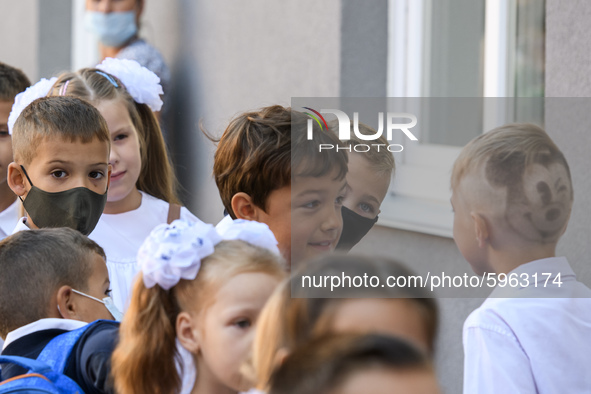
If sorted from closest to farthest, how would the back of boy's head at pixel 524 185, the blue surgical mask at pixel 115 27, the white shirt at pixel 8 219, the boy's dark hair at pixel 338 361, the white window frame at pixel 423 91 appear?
the boy's dark hair at pixel 338 361 < the back of boy's head at pixel 524 185 < the white window frame at pixel 423 91 < the white shirt at pixel 8 219 < the blue surgical mask at pixel 115 27

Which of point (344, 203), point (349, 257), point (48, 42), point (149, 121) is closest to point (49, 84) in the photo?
point (149, 121)

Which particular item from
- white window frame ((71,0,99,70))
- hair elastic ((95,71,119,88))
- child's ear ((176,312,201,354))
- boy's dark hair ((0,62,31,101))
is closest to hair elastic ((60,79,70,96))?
hair elastic ((95,71,119,88))

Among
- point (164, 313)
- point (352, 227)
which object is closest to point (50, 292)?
point (164, 313)

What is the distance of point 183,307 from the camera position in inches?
67.7

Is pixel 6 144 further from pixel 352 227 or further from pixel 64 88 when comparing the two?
pixel 352 227

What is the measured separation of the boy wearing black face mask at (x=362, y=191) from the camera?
7.38ft

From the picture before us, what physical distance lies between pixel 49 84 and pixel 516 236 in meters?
1.99

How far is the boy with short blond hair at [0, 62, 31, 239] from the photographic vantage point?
3188 mm

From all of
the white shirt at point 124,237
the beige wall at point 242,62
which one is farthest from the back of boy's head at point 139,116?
the beige wall at point 242,62

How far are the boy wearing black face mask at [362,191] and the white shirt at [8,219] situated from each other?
1519mm

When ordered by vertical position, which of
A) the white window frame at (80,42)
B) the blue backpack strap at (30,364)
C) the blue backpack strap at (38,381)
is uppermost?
the white window frame at (80,42)

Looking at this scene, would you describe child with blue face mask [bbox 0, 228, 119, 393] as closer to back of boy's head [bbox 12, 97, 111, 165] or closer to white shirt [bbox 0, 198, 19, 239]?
back of boy's head [bbox 12, 97, 111, 165]

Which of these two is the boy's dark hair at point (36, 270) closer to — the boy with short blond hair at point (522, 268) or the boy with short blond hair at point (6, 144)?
the boy with short blond hair at point (522, 268)

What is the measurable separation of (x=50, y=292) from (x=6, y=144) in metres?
1.35
